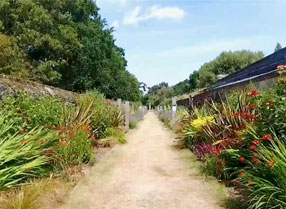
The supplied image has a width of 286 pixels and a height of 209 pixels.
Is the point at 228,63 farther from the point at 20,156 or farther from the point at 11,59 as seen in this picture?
the point at 20,156

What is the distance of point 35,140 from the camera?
572 cm

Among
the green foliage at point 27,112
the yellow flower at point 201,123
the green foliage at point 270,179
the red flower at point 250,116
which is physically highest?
the green foliage at point 27,112

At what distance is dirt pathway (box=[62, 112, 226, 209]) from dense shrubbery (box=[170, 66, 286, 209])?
0.43 meters

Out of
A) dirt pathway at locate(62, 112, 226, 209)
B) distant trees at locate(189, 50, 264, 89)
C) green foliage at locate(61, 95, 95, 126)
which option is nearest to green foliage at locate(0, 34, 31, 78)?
green foliage at locate(61, 95, 95, 126)

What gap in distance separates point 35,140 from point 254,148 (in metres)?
3.57

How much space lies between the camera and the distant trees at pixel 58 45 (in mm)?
23297

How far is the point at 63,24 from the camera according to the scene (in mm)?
27250

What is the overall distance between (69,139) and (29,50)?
20.9 m

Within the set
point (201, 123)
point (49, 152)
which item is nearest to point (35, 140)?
point (49, 152)

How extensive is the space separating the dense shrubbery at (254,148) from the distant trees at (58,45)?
54.0ft

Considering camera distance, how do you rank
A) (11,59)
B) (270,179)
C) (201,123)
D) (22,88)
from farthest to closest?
(11,59), (201,123), (22,88), (270,179)

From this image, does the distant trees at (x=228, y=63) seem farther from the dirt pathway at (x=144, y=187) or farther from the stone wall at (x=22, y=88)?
the dirt pathway at (x=144, y=187)

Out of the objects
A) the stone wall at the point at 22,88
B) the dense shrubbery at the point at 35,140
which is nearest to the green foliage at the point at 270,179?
the dense shrubbery at the point at 35,140

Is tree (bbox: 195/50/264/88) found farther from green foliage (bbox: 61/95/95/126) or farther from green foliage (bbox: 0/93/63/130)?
green foliage (bbox: 0/93/63/130)
